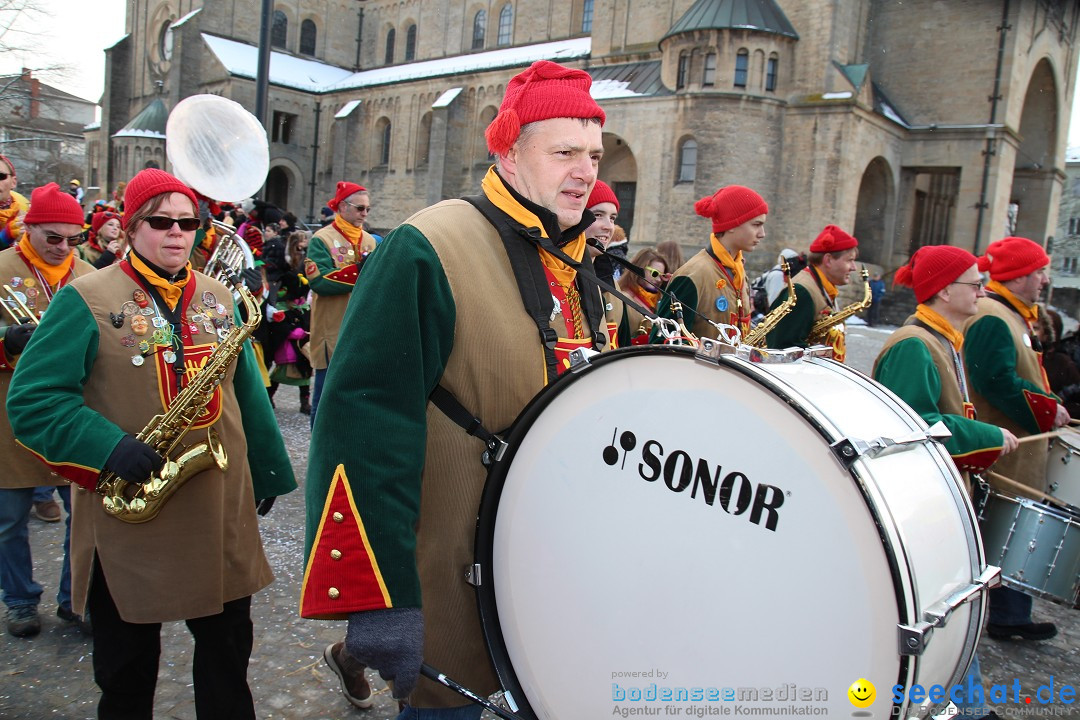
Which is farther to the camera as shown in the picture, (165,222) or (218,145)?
(218,145)

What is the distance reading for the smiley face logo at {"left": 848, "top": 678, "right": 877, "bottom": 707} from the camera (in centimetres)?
149

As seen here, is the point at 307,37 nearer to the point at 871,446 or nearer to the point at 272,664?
the point at 272,664

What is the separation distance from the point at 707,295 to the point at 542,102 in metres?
3.31

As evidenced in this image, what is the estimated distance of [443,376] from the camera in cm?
199

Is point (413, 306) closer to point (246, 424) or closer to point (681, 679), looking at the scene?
point (681, 679)

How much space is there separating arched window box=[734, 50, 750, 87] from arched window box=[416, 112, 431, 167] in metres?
17.9

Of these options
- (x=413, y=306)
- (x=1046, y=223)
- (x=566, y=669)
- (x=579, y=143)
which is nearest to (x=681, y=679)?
(x=566, y=669)

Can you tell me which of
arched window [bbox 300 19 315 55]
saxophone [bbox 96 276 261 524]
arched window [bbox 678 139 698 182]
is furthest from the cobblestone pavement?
arched window [bbox 300 19 315 55]

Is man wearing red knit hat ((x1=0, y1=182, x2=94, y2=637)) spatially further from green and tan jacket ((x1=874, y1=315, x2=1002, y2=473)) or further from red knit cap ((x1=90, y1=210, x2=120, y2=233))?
green and tan jacket ((x1=874, y1=315, x2=1002, y2=473))

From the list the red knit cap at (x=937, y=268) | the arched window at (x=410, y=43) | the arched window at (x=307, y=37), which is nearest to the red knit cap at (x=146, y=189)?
the red knit cap at (x=937, y=268)

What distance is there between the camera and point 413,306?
185cm

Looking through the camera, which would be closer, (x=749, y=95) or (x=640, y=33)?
(x=749, y=95)

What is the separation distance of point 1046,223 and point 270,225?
38.2 meters

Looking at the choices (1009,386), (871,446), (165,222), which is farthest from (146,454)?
(1009,386)
